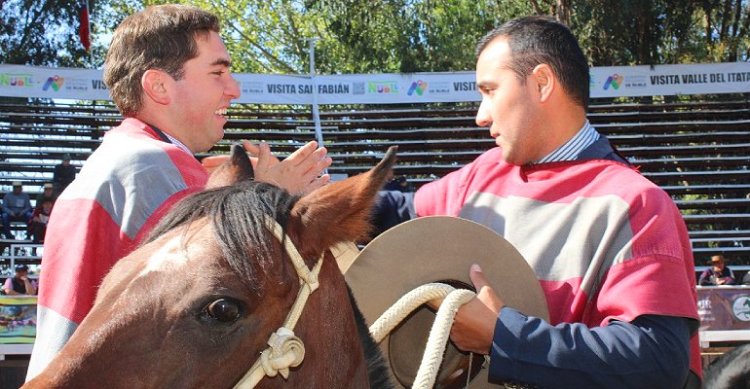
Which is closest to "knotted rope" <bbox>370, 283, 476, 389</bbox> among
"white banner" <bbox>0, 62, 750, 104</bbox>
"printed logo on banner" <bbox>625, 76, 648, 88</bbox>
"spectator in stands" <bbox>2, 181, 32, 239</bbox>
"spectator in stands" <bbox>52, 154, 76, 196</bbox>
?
"spectator in stands" <bbox>52, 154, 76, 196</bbox>

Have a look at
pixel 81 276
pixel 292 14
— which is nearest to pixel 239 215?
pixel 81 276

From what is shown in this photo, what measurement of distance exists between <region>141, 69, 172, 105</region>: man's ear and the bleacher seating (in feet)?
54.2

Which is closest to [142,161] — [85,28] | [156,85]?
[156,85]

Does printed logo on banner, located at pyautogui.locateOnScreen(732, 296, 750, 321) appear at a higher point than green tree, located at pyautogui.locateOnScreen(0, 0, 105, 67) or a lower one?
lower

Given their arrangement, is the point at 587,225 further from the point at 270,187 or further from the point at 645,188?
the point at 270,187

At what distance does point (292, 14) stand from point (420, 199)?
30184 mm

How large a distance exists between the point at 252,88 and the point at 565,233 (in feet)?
59.4

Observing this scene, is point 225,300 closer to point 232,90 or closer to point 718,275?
point 232,90

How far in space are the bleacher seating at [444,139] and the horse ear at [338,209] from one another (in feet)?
56.6

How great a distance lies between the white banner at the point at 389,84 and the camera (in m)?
18.9

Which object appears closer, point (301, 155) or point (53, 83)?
point (301, 155)

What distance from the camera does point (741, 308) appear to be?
10.8 m

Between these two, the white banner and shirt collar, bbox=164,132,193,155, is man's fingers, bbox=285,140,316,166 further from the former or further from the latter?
the white banner

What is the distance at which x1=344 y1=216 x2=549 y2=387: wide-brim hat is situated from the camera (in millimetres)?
2451
